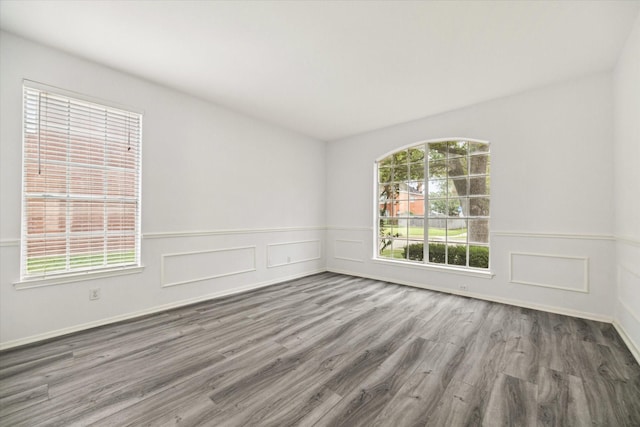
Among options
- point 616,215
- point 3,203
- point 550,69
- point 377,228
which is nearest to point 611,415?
point 616,215

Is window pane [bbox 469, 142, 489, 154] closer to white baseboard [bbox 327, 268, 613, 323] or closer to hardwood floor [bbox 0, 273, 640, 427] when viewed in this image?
white baseboard [bbox 327, 268, 613, 323]

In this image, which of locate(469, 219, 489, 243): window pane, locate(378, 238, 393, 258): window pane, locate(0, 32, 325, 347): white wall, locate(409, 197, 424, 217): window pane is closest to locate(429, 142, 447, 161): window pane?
locate(409, 197, 424, 217): window pane

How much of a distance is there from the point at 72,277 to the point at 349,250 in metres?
4.14

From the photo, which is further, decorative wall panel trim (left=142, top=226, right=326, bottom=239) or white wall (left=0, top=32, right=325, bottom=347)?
decorative wall panel trim (left=142, top=226, right=326, bottom=239)

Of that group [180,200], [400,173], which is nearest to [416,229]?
[400,173]

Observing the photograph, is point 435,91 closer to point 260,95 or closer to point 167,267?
point 260,95

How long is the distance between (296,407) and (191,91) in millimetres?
3705

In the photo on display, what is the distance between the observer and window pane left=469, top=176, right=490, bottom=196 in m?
3.96

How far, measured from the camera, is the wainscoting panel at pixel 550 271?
10.4ft

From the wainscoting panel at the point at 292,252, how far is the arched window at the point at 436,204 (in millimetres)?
1303

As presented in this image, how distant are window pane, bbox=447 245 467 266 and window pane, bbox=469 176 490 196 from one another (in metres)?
0.84

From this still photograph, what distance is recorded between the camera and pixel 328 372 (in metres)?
2.05

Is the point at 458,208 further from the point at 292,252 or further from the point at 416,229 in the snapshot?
the point at 292,252

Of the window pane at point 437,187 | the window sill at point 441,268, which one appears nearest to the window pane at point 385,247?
the window sill at point 441,268
